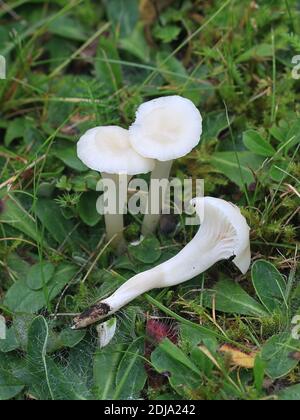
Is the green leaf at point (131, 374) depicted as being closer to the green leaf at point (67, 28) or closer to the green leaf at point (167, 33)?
the green leaf at point (167, 33)

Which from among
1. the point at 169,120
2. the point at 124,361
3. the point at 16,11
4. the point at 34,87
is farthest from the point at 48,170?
the point at 16,11

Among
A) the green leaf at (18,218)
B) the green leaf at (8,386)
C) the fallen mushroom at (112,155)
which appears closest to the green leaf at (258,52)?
the fallen mushroom at (112,155)

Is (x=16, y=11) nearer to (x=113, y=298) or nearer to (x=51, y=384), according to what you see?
(x=113, y=298)

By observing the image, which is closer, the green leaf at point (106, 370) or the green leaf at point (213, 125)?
the green leaf at point (106, 370)

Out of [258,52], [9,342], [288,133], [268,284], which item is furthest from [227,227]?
[258,52]

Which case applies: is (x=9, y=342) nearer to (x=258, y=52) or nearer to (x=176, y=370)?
(x=176, y=370)

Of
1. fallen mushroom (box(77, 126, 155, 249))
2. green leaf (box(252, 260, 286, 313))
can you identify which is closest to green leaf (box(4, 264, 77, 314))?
fallen mushroom (box(77, 126, 155, 249))
